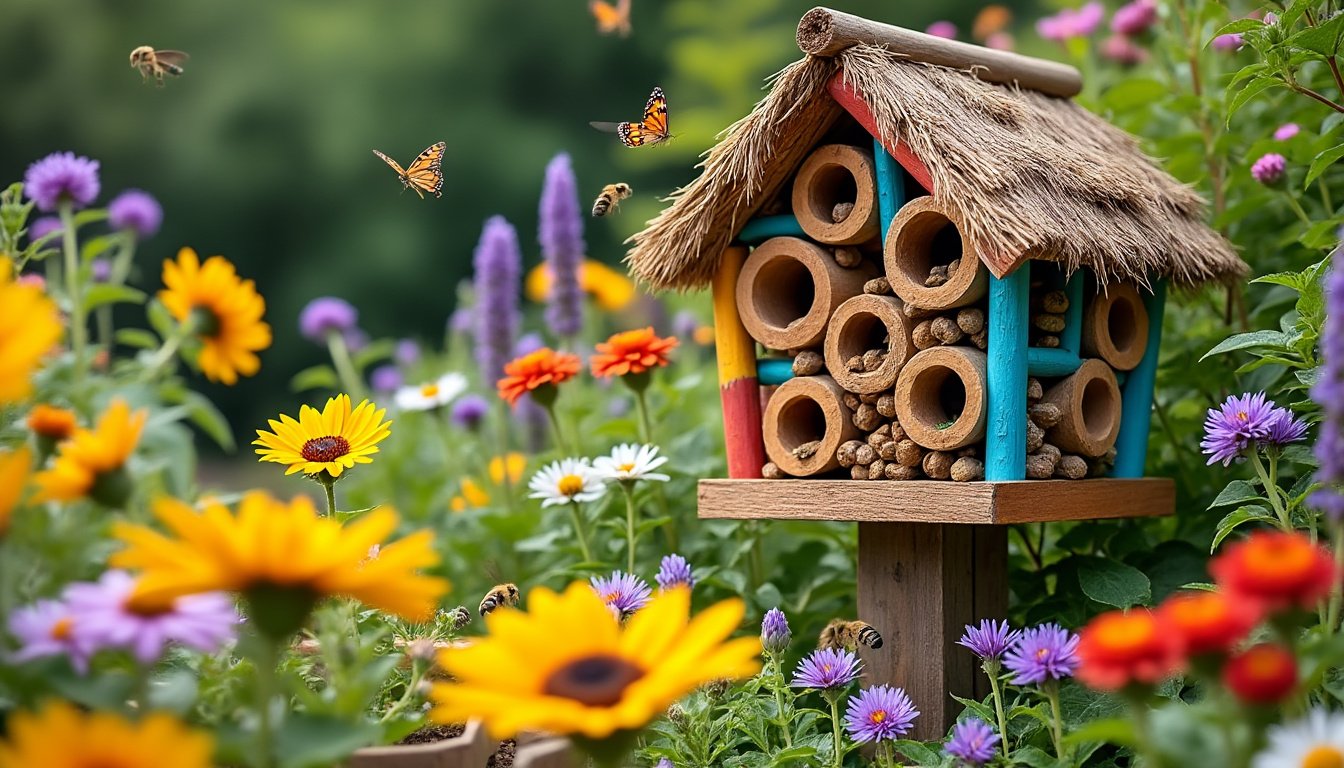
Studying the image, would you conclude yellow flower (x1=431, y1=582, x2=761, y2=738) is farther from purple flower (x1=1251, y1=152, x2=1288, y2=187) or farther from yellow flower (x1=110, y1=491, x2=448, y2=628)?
purple flower (x1=1251, y1=152, x2=1288, y2=187)

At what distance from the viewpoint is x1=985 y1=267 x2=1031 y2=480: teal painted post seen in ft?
6.38

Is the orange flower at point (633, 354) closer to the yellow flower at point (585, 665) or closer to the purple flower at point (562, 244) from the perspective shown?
the purple flower at point (562, 244)

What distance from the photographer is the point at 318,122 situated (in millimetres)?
10273

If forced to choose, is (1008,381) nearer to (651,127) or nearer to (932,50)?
(932,50)

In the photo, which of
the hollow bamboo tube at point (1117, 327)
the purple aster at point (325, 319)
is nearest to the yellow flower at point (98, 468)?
the hollow bamboo tube at point (1117, 327)

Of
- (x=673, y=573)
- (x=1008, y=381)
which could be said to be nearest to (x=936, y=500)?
(x=1008, y=381)

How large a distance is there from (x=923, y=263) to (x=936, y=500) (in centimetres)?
43

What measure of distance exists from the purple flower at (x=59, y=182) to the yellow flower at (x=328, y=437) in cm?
67

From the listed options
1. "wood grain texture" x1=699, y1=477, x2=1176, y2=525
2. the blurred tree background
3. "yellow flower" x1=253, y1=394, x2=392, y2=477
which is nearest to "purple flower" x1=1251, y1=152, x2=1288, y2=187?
"wood grain texture" x1=699, y1=477, x2=1176, y2=525

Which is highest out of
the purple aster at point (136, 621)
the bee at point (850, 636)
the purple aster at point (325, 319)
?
the purple aster at point (325, 319)

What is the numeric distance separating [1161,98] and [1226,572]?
6.93 feet

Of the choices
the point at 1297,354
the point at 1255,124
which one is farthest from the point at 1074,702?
the point at 1255,124

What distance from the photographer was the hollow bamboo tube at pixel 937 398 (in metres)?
1.95

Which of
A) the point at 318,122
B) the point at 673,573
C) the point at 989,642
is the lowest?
the point at 989,642
